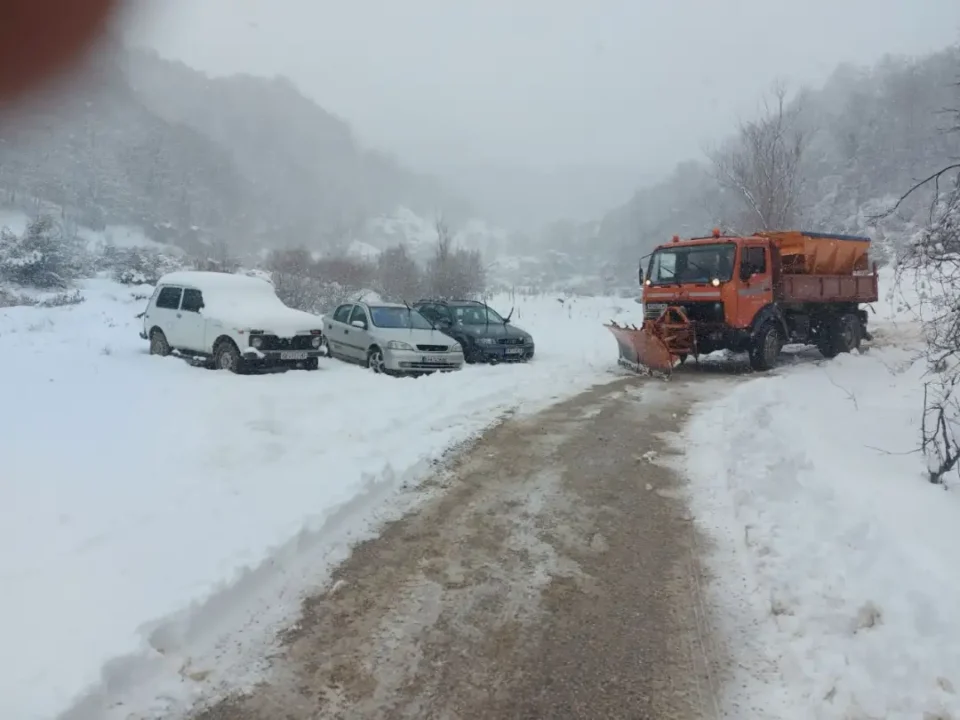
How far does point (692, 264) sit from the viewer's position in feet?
42.7

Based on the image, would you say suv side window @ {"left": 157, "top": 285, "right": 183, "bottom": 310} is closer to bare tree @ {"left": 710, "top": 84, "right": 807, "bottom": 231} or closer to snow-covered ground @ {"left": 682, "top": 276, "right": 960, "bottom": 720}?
snow-covered ground @ {"left": 682, "top": 276, "right": 960, "bottom": 720}

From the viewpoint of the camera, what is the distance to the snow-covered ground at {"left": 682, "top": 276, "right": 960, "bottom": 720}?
109 inches

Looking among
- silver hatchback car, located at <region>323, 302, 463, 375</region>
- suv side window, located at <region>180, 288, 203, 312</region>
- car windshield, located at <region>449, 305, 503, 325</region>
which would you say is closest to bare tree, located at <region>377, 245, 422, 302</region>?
car windshield, located at <region>449, 305, 503, 325</region>

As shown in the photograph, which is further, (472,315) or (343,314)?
(472,315)

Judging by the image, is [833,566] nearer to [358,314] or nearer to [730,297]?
[730,297]

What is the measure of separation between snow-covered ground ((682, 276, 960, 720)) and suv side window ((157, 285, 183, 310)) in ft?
35.5

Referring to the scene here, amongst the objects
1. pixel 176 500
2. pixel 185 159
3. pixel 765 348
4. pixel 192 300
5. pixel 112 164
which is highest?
pixel 185 159

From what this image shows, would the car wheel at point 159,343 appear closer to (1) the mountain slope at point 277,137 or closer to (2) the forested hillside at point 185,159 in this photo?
(2) the forested hillside at point 185,159

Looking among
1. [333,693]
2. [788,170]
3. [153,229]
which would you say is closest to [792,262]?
[333,693]

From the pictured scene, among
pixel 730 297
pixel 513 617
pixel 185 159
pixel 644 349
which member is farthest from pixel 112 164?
pixel 513 617

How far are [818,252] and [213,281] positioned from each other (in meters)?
13.7

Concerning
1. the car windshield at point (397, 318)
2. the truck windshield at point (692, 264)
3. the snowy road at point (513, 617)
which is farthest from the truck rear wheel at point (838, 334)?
the snowy road at point (513, 617)

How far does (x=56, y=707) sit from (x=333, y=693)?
110 cm

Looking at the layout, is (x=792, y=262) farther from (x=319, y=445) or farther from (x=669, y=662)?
(x=669, y=662)
